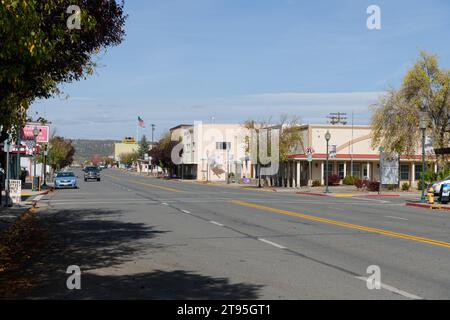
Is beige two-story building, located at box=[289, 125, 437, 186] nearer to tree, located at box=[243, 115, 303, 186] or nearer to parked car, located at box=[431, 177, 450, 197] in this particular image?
tree, located at box=[243, 115, 303, 186]

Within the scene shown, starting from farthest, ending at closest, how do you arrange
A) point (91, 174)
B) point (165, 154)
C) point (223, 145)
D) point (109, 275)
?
point (165, 154) < point (223, 145) < point (91, 174) < point (109, 275)

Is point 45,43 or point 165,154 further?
point 165,154

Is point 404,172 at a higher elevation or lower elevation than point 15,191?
higher

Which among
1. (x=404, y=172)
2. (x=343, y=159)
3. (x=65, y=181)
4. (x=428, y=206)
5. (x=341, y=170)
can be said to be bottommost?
(x=428, y=206)

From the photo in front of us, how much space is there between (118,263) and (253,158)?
50040 millimetres

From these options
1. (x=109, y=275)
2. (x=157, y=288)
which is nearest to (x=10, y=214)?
(x=109, y=275)

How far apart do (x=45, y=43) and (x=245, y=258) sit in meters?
5.34

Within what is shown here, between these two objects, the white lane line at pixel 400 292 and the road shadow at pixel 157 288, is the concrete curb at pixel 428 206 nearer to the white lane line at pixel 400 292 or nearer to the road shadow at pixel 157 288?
the white lane line at pixel 400 292

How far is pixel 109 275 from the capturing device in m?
9.82

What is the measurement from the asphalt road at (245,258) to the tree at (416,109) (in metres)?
28.0

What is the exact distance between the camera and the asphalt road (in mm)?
8555

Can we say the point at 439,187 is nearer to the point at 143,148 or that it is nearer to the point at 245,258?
the point at 245,258

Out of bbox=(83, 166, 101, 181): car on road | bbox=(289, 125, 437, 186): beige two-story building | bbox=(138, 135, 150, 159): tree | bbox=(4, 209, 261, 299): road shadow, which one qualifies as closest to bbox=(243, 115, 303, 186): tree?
bbox=(289, 125, 437, 186): beige two-story building

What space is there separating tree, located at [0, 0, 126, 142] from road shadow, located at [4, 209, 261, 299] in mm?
3031
